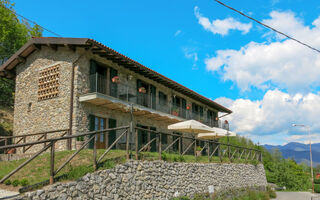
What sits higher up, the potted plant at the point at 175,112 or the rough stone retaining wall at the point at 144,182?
the potted plant at the point at 175,112

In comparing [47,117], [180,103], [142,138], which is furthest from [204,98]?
[47,117]

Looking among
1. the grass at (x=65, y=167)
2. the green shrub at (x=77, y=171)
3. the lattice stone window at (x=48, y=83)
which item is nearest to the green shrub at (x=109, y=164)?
the grass at (x=65, y=167)

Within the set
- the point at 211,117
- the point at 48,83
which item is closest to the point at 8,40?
the point at 48,83

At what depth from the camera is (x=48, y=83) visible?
1502cm

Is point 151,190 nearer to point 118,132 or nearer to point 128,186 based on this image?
point 128,186

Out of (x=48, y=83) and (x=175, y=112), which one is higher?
(x=48, y=83)

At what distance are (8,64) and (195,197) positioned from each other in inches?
515

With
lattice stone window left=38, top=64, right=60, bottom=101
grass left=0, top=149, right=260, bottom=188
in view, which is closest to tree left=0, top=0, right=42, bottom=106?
lattice stone window left=38, top=64, right=60, bottom=101

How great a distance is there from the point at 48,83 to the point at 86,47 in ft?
9.60

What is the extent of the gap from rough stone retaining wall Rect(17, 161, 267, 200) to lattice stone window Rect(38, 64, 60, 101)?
704 cm

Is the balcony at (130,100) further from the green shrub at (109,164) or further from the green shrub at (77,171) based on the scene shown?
the green shrub at (77,171)

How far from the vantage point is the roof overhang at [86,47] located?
545 inches

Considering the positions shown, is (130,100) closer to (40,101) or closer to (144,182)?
(40,101)

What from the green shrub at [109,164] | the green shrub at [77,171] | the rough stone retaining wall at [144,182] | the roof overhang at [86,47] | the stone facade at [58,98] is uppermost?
the roof overhang at [86,47]
